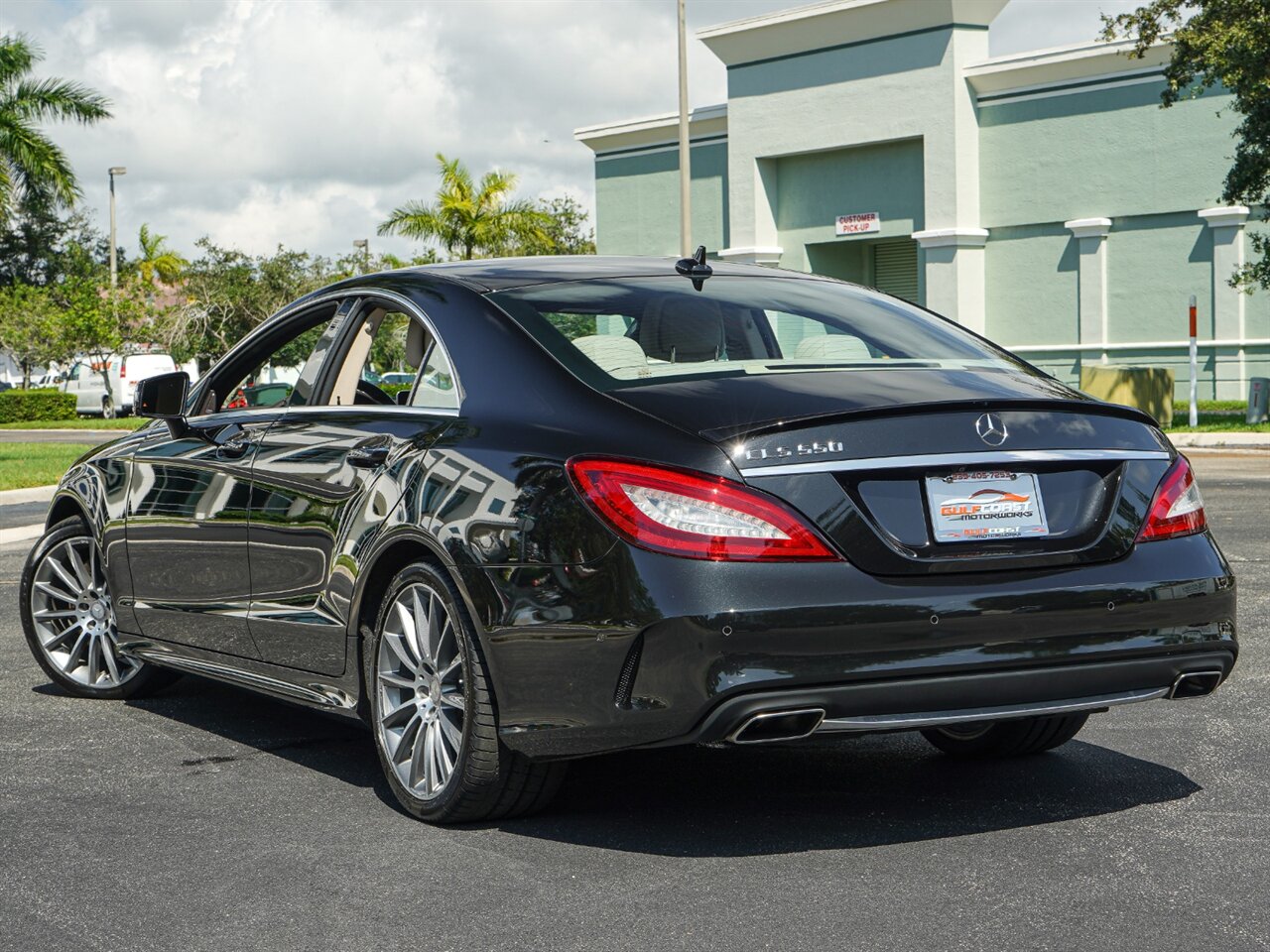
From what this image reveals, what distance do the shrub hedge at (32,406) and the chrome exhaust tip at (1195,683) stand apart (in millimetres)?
49539

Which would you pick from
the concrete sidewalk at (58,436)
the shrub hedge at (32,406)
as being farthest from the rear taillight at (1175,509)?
the shrub hedge at (32,406)

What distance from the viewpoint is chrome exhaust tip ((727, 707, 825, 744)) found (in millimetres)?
4188

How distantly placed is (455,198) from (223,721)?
116ft

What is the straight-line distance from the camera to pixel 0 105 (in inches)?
1225

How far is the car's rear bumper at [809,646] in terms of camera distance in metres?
4.16

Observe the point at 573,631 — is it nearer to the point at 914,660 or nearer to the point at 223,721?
the point at 914,660

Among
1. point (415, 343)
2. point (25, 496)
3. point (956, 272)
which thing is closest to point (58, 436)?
point (956, 272)

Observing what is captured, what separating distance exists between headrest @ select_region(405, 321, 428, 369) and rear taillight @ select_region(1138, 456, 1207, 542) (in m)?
2.19

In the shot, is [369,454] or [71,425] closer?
[369,454]

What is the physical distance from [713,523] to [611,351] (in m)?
0.92

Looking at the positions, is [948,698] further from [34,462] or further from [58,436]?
[58,436]

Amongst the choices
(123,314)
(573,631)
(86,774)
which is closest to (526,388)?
(573,631)

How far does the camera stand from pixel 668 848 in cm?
462

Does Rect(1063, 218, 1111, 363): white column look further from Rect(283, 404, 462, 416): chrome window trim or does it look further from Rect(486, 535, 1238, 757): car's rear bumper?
Rect(486, 535, 1238, 757): car's rear bumper
